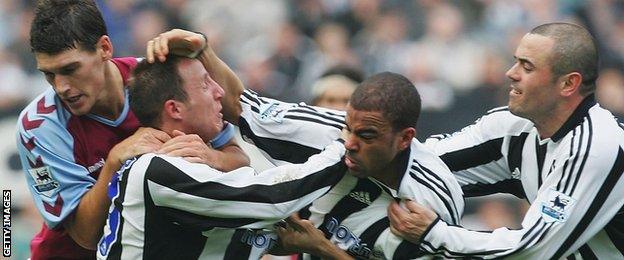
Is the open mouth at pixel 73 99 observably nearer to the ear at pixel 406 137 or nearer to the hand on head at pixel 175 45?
the hand on head at pixel 175 45

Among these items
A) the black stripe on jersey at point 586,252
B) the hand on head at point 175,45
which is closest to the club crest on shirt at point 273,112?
the hand on head at point 175,45

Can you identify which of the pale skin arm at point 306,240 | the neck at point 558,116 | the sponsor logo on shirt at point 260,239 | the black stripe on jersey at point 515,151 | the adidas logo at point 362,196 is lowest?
the sponsor logo on shirt at point 260,239

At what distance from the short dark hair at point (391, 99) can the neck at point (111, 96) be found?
1.22 metres

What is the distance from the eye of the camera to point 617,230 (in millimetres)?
5379

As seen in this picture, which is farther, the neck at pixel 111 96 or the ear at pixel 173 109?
the neck at pixel 111 96

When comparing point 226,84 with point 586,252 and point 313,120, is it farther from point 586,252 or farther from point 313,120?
point 586,252

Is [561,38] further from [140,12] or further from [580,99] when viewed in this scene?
[140,12]

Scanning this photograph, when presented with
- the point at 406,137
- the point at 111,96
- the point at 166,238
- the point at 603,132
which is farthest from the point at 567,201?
the point at 111,96

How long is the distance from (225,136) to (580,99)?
157 centimetres

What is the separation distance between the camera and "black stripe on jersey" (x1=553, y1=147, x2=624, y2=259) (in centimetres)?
514

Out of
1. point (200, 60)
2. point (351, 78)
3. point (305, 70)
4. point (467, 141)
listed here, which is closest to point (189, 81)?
point (200, 60)

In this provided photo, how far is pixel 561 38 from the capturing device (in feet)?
17.4

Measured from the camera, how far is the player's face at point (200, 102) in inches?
203

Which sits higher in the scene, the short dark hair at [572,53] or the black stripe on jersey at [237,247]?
the short dark hair at [572,53]
